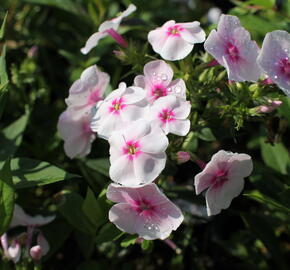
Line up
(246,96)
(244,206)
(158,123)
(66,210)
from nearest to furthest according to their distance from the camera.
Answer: (158,123) < (246,96) < (66,210) < (244,206)

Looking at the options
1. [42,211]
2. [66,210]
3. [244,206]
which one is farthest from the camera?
[244,206]

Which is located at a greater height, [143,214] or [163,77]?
[163,77]

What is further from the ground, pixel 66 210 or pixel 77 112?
pixel 77 112

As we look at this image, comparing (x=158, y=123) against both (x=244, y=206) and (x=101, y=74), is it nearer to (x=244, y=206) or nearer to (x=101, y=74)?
(x=101, y=74)

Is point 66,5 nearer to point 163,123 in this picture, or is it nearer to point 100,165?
point 100,165

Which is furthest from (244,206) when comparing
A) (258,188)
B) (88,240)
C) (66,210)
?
(66,210)

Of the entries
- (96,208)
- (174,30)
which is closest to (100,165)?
(96,208)

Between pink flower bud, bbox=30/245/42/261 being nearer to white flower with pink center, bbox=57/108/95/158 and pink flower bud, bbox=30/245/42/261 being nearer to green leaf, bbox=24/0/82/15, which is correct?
white flower with pink center, bbox=57/108/95/158

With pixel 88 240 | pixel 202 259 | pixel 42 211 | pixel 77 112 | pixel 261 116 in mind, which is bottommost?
pixel 202 259
